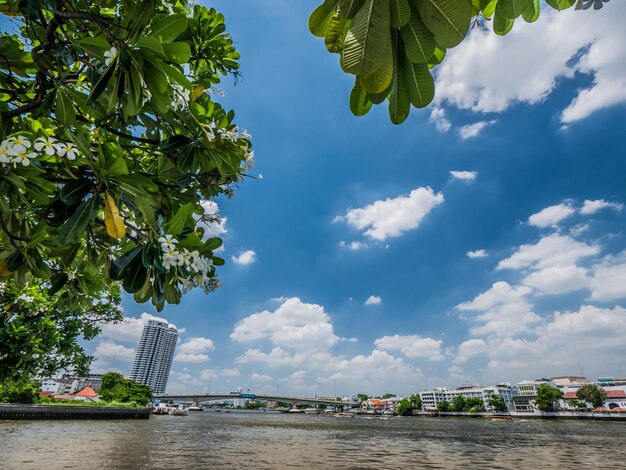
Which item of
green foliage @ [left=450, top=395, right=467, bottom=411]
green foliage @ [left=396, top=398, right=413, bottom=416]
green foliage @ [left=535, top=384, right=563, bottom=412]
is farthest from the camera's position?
green foliage @ [left=396, top=398, right=413, bottom=416]

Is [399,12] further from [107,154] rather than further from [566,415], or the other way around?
[566,415]

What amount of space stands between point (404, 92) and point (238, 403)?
443ft

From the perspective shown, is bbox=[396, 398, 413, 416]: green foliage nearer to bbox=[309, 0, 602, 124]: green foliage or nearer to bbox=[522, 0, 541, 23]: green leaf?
bbox=[309, 0, 602, 124]: green foliage

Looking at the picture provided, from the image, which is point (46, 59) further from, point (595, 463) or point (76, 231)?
A: point (595, 463)

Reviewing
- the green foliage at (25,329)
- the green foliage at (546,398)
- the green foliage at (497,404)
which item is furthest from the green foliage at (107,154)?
the green foliage at (497,404)

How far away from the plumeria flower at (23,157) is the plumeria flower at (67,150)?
4.5 inches

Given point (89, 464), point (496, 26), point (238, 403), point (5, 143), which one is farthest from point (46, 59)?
point (238, 403)

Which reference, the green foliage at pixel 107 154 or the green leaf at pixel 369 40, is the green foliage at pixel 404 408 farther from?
the green leaf at pixel 369 40

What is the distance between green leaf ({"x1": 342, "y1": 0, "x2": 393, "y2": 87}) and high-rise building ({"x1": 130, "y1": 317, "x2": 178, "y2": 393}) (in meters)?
113

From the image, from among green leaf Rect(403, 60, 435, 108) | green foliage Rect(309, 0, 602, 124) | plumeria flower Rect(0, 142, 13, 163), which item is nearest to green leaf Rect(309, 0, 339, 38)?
green foliage Rect(309, 0, 602, 124)

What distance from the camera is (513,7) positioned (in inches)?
41.7

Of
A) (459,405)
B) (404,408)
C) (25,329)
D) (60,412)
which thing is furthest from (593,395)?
(25,329)

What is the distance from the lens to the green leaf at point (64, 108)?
71.8 inches

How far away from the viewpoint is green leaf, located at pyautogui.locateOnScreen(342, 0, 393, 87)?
92cm
